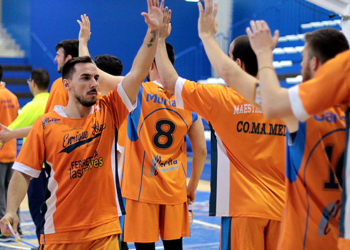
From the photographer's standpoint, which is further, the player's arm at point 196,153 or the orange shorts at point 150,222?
the player's arm at point 196,153

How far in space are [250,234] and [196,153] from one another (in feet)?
4.67

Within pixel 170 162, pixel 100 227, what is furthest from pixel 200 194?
pixel 100 227

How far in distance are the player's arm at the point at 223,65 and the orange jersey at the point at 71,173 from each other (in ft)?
3.01

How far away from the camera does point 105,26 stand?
16.5m

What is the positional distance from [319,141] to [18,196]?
2.10 m

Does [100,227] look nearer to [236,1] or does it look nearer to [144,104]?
[144,104]

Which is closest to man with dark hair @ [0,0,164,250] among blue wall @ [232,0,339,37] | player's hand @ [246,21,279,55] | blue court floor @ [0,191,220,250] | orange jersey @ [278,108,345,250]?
player's hand @ [246,21,279,55]

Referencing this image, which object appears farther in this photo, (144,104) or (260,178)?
(144,104)

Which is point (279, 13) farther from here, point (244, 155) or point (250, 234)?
point (250, 234)

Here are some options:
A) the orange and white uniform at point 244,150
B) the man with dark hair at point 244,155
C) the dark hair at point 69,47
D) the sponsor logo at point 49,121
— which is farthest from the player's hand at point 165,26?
the dark hair at point 69,47

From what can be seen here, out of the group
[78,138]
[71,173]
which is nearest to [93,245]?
[71,173]

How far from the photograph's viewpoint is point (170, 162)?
153 inches

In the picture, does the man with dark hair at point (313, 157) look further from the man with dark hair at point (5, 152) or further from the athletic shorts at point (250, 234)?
the man with dark hair at point (5, 152)

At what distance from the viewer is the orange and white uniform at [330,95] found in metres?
1.80
